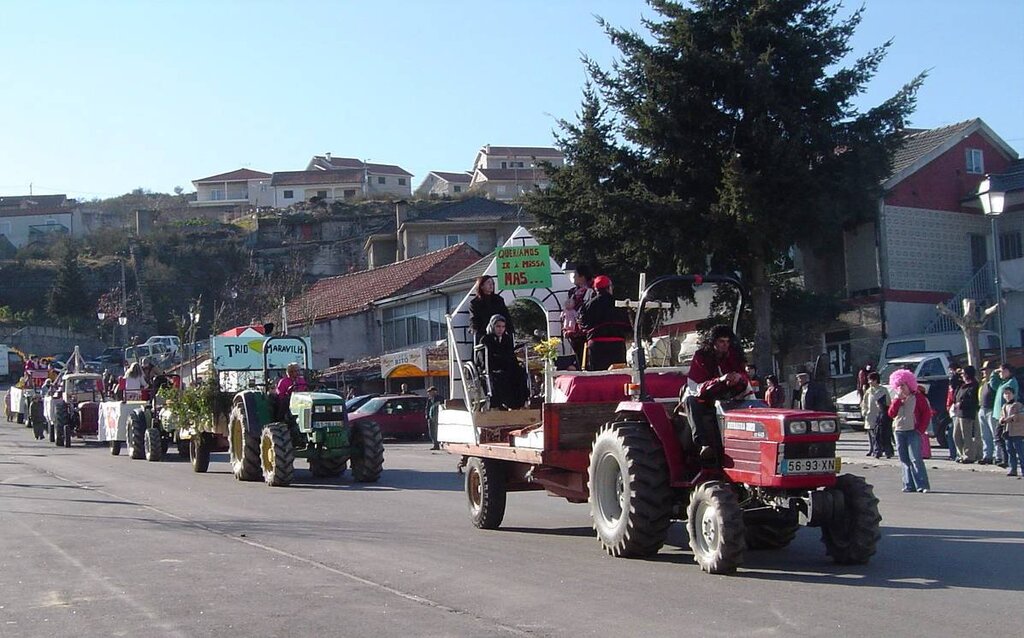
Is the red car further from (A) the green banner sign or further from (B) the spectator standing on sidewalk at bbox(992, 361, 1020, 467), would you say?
(A) the green banner sign

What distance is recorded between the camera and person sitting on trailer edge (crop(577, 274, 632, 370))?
1282cm

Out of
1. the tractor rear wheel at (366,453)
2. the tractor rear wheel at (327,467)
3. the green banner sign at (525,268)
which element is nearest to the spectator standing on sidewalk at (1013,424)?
the green banner sign at (525,268)

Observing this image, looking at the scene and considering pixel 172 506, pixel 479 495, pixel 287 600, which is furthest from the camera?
pixel 172 506

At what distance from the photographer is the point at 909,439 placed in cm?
1719

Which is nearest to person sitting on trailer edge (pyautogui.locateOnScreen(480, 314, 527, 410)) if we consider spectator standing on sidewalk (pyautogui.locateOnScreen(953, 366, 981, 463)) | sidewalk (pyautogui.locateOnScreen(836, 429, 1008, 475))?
sidewalk (pyautogui.locateOnScreen(836, 429, 1008, 475))

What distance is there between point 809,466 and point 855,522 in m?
0.89

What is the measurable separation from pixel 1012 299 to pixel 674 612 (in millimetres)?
34256

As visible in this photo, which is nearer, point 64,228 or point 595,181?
point 595,181

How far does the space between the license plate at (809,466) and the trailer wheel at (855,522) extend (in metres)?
0.38

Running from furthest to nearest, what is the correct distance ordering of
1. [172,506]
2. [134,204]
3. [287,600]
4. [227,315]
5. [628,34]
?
[134,204] → [227,315] → [628,34] → [172,506] → [287,600]

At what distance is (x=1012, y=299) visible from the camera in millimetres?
38875

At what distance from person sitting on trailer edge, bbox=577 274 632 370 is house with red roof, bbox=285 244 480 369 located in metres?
41.7

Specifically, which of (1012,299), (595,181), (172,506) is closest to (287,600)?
(172,506)

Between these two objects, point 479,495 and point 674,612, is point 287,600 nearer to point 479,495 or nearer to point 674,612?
point 674,612
